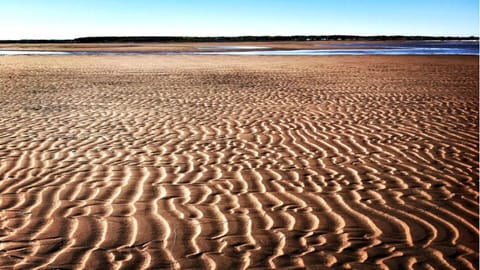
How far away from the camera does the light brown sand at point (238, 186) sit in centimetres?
418

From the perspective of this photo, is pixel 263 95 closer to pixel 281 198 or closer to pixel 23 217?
pixel 281 198

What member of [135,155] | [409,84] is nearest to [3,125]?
[135,155]

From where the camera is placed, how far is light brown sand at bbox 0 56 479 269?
4176 millimetres

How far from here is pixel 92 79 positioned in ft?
67.5

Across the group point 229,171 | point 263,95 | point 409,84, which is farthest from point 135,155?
point 409,84

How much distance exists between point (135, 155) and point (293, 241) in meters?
3.74

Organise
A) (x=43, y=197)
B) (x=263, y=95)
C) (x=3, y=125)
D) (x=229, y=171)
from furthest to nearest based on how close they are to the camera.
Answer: (x=263, y=95) → (x=3, y=125) → (x=229, y=171) → (x=43, y=197)

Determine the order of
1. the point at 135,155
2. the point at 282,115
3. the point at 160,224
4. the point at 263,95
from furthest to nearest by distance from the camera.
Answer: the point at 263,95, the point at 282,115, the point at 135,155, the point at 160,224

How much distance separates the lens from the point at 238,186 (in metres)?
5.96

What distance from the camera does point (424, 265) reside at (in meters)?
3.99

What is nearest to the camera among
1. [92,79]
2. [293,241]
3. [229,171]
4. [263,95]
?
[293,241]

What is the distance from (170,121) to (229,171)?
4.08m

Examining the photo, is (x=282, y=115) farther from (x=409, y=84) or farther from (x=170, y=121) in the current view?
(x=409, y=84)

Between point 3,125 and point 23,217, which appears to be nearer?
A: point 23,217
